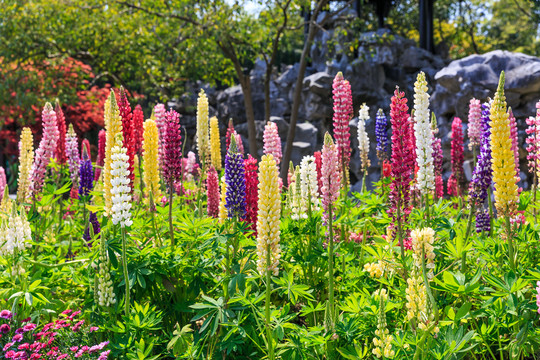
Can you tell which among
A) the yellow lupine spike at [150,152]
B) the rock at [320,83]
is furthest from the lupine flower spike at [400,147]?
the rock at [320,83]

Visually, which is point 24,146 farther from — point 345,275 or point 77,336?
point 345,275

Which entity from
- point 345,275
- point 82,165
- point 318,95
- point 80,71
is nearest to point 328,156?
point 345,275

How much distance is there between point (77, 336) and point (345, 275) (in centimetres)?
211

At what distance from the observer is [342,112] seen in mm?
4965

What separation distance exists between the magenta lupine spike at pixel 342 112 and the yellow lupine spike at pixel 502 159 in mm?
1815

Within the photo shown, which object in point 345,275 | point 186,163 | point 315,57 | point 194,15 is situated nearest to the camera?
point 345,275

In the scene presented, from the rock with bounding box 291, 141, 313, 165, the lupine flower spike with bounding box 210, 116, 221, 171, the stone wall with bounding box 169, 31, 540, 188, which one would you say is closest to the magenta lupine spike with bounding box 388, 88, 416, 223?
the lupine flower spike with bounding box 210, 116, 221, 171

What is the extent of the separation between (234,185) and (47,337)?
187cm

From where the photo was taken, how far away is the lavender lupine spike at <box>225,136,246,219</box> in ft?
11.9

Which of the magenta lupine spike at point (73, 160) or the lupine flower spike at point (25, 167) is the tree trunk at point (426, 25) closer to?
the magenta lupine spike at point (73, 160)

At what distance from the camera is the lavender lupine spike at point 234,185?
3.63m

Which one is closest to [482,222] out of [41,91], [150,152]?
[150,152]

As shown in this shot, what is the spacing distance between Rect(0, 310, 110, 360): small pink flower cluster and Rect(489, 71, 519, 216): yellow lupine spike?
2888 mm

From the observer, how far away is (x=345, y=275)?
3.75 meters
